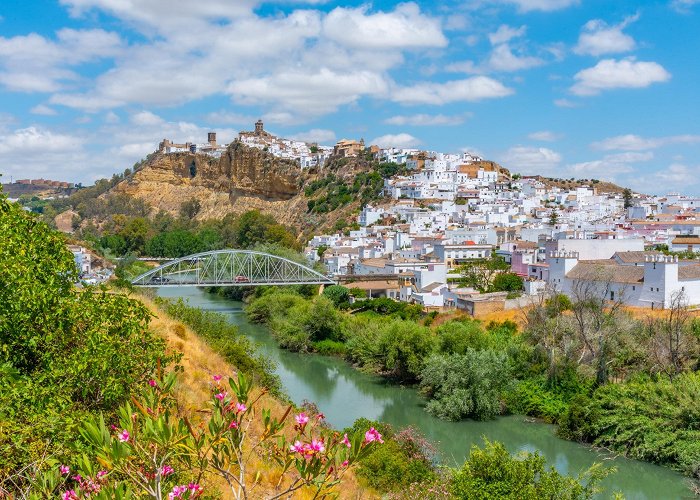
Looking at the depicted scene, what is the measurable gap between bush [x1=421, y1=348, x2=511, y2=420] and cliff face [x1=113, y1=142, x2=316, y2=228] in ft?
143

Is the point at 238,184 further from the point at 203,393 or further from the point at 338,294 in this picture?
the point at 203,393

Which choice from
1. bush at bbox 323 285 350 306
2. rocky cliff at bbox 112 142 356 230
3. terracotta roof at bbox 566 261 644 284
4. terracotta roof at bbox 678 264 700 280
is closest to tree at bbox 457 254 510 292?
terracotta roof at bbox 566 261 644 284

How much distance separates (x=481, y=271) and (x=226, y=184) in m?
52.2

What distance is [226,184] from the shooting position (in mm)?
76812

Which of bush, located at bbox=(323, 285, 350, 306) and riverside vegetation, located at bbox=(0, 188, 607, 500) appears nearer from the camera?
riverside vegetation, located at bbox=(0, 188, 607, 500)

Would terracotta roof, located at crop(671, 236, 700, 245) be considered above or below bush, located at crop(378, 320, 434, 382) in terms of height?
above

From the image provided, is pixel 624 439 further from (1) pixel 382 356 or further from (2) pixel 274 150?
(2) pixel 274 150

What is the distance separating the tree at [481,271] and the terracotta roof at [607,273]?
14.3 ft

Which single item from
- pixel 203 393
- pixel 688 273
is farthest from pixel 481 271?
pixel 203 393

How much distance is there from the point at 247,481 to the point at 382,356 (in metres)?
14.5

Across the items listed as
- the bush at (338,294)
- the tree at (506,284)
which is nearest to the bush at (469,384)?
the tree at (506,284)

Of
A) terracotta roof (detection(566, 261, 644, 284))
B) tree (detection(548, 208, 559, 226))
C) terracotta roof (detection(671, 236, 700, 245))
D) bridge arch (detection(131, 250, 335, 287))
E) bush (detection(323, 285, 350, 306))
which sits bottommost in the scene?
bush (detection(323, 285, 350, 306))

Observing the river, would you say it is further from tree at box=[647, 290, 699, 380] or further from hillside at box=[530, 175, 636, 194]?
hillside at box=[530, 175, 636, 194]

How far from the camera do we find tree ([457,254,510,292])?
2892cm
